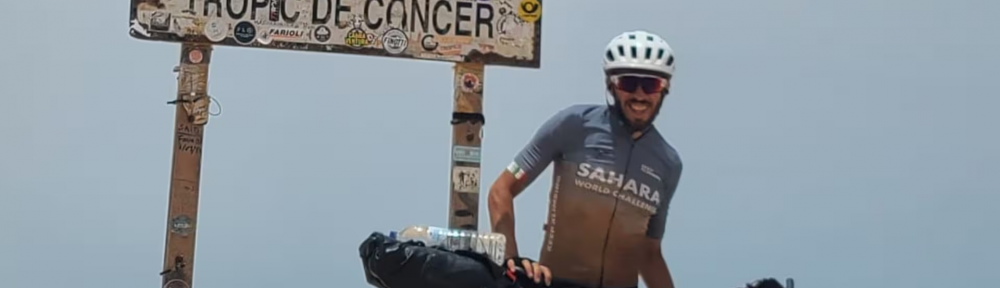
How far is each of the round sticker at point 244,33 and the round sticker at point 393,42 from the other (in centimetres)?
76

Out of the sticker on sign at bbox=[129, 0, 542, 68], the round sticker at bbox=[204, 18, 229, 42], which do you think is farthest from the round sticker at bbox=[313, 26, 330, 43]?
the round sticker at bbox=[204, 18, 229, 42]

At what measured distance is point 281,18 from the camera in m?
7.43

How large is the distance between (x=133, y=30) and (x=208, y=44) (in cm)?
42

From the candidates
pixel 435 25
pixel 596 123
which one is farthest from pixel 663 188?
pixel 435 25

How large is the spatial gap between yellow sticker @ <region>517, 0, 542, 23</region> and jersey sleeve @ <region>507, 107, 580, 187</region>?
0.82 meters

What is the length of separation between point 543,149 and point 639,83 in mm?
642

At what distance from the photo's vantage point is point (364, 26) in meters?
7.47

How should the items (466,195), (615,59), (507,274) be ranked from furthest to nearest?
(466,195), (615,59), (507,274)

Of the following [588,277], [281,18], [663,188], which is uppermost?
[281,18]

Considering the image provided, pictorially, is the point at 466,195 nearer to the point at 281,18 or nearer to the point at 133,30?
the point at 281,18

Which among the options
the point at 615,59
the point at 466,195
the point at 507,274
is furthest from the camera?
the point at 466,195

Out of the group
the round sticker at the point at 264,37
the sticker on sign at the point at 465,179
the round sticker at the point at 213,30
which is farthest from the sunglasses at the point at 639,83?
the round sticker at the point at 213,30

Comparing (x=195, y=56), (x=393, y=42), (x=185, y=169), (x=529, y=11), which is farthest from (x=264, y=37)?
(x=529, y=11)

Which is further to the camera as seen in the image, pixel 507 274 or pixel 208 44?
pixel 208 44
